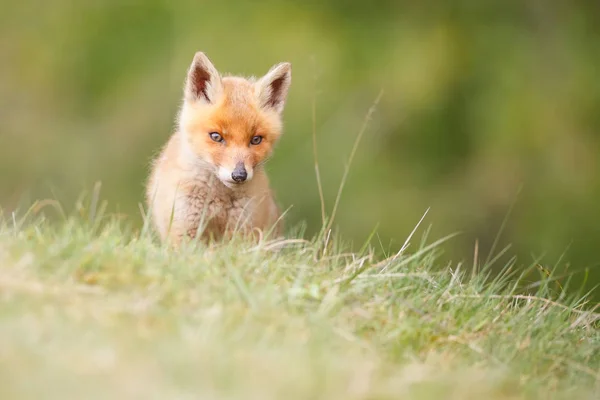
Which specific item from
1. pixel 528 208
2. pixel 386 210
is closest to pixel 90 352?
pixel 386 210

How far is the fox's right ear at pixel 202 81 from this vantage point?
6.85 m

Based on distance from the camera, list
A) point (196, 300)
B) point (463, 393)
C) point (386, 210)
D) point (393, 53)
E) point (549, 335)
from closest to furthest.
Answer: point (463, 393) < point (196, 300) < point (549, 335) < point (386, 210) < point (393, 53)

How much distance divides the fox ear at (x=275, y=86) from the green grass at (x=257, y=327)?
5.39ft

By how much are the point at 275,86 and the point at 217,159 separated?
85cm

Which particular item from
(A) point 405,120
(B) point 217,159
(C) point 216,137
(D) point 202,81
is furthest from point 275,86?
(A) point 405,120

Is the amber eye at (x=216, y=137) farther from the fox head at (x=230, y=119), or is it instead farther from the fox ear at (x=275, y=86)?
the fox ear at (x=275, y=86)

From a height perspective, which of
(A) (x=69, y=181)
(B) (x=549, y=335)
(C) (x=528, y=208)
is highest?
(B) (x=549, y=335)

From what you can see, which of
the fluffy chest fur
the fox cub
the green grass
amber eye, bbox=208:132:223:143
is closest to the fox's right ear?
the fox cub

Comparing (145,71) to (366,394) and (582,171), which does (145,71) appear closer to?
(582,171)

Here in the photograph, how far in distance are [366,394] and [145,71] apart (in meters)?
12.9

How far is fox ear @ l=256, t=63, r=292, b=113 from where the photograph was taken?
702 centimetres

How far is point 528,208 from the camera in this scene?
14.1 meters

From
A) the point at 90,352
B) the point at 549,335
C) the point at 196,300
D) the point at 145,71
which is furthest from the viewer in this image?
the point at 145,71

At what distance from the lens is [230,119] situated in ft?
22.0
